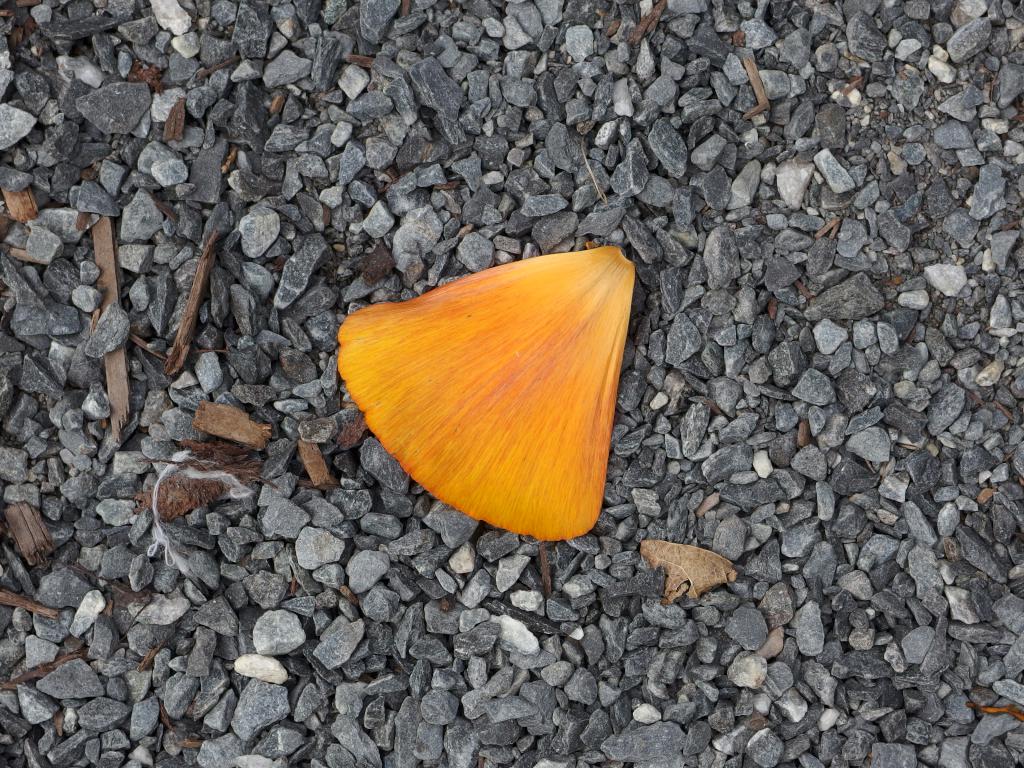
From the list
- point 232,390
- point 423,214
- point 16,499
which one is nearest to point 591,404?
point 423,214

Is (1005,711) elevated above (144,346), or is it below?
below

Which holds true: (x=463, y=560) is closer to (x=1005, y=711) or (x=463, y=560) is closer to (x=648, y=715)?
(x=648, y=715)

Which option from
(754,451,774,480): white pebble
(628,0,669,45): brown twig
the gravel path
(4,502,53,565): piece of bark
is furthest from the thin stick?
(4,502,53,565): piece of bark

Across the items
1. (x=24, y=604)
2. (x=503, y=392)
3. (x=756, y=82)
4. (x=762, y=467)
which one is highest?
(x=756, y=82)

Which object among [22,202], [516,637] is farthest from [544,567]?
[22,202]

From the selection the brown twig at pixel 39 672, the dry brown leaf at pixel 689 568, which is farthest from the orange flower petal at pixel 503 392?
the brown twig at pixel 39 672

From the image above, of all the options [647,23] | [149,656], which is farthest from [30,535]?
[647,23]

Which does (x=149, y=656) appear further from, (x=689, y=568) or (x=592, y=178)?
(x=592, y=178)
